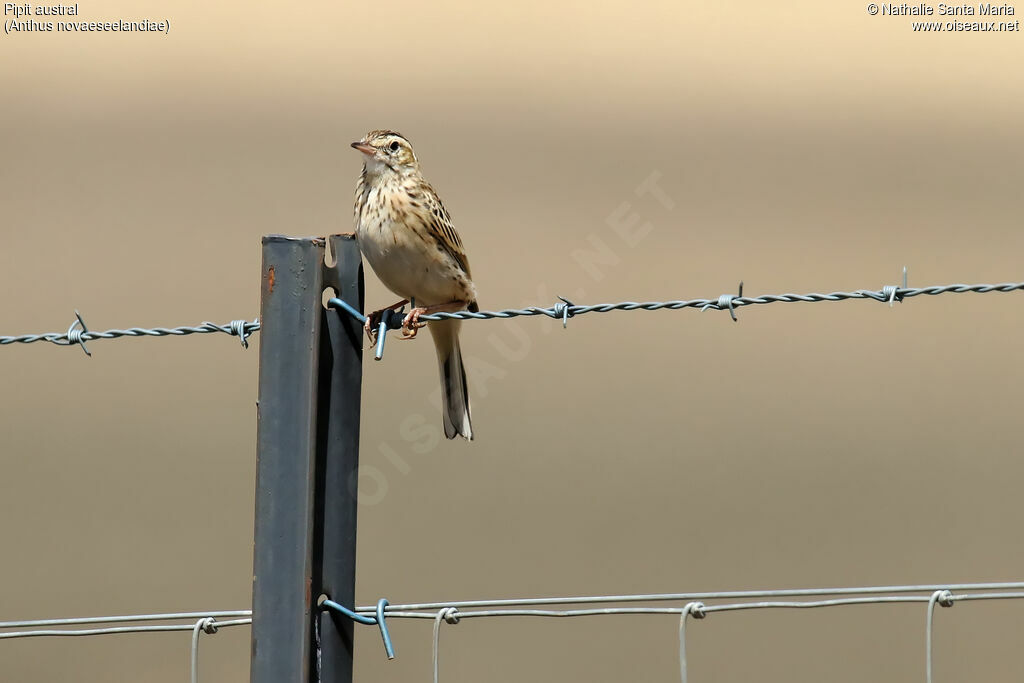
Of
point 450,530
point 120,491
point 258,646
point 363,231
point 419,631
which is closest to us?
point 258,646

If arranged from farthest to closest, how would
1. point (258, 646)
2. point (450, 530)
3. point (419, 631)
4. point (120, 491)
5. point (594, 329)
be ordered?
1. point (594, 329)
2. point (120, 491)
3. point (450, 530)
4. point (419, 631)
5. point (258, 646)

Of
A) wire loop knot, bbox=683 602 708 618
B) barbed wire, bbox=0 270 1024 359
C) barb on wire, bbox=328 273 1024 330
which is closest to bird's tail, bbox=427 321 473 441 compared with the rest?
barbed wire, bbox=0 270 1024 359

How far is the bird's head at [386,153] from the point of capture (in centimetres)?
585

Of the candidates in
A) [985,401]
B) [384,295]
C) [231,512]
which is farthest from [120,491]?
[985,401]

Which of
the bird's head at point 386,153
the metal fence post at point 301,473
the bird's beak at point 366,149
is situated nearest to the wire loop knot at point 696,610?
the metal fence post at point 301,473

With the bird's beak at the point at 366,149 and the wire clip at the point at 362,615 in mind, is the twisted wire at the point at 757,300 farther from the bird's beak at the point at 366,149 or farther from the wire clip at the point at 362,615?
the bird's beak at the point at 366,149

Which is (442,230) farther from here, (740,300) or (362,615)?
(362,615)

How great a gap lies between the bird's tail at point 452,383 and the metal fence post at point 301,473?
6.22 ft

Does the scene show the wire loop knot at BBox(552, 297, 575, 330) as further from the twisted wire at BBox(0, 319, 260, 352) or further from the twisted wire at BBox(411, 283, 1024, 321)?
the twisted wire at BBox(0, 319, 260, 352)

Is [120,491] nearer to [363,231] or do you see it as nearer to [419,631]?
[419,631]

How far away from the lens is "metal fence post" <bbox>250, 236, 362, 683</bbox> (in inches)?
124

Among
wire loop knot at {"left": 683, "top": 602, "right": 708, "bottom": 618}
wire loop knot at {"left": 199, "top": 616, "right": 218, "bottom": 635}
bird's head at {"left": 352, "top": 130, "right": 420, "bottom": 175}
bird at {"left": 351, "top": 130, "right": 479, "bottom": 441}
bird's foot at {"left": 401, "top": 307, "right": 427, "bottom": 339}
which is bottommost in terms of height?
wire loop knot at {"left": 199, "top": 616, "right": 218, "bottom": 635}

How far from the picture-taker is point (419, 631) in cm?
1124

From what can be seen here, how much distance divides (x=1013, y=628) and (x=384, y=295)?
6.85m
